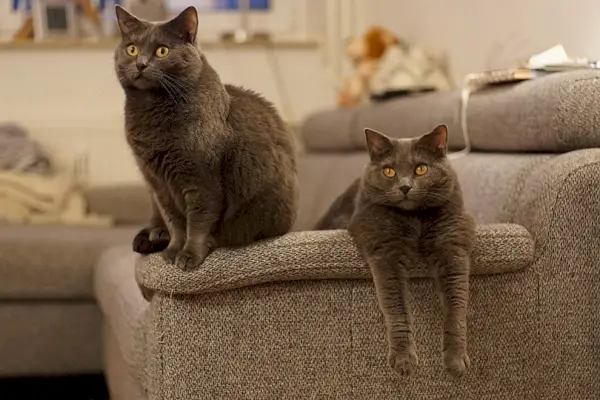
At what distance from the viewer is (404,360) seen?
4.39 feet

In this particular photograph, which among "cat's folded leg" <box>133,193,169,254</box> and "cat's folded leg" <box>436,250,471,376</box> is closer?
"cat's folded leg" <box>436,250,471,376</box>

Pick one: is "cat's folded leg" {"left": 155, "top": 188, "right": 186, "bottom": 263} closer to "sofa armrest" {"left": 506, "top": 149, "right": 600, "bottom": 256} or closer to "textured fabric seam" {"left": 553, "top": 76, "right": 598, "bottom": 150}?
"sofa armrest" {"left": 506, "top": 149, "right": 600, "bottom": 256}

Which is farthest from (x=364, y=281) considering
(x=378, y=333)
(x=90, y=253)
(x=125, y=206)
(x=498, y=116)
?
(x=125, y=206)

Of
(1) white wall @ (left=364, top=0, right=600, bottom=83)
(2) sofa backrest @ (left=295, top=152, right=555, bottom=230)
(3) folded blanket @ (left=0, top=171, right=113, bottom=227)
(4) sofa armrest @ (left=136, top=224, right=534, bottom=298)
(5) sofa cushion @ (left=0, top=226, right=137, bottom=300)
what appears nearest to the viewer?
(4) sofa armrest @ (left=136, top=224, right=534, bottom=298)

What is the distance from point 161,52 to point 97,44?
7.52ft

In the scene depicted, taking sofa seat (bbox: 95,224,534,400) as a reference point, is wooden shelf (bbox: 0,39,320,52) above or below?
above

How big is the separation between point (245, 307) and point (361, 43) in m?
2.14

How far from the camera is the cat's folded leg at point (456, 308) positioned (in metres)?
1.35

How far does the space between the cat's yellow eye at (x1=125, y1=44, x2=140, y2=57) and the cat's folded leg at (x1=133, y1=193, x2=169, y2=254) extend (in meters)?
0.30

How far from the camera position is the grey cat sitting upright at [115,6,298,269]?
1.37 metres

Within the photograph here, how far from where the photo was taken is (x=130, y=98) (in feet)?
4.65

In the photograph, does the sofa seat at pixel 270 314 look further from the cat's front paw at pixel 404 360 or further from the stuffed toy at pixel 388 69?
the stuffed toy at pixel 388 69

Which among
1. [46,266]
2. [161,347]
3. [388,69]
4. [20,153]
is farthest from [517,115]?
[20,153]

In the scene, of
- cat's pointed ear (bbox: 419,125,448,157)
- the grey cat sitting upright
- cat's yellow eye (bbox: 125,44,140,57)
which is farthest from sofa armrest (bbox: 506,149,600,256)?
cat's yellow eye (bbox: 125,44,140,57)
